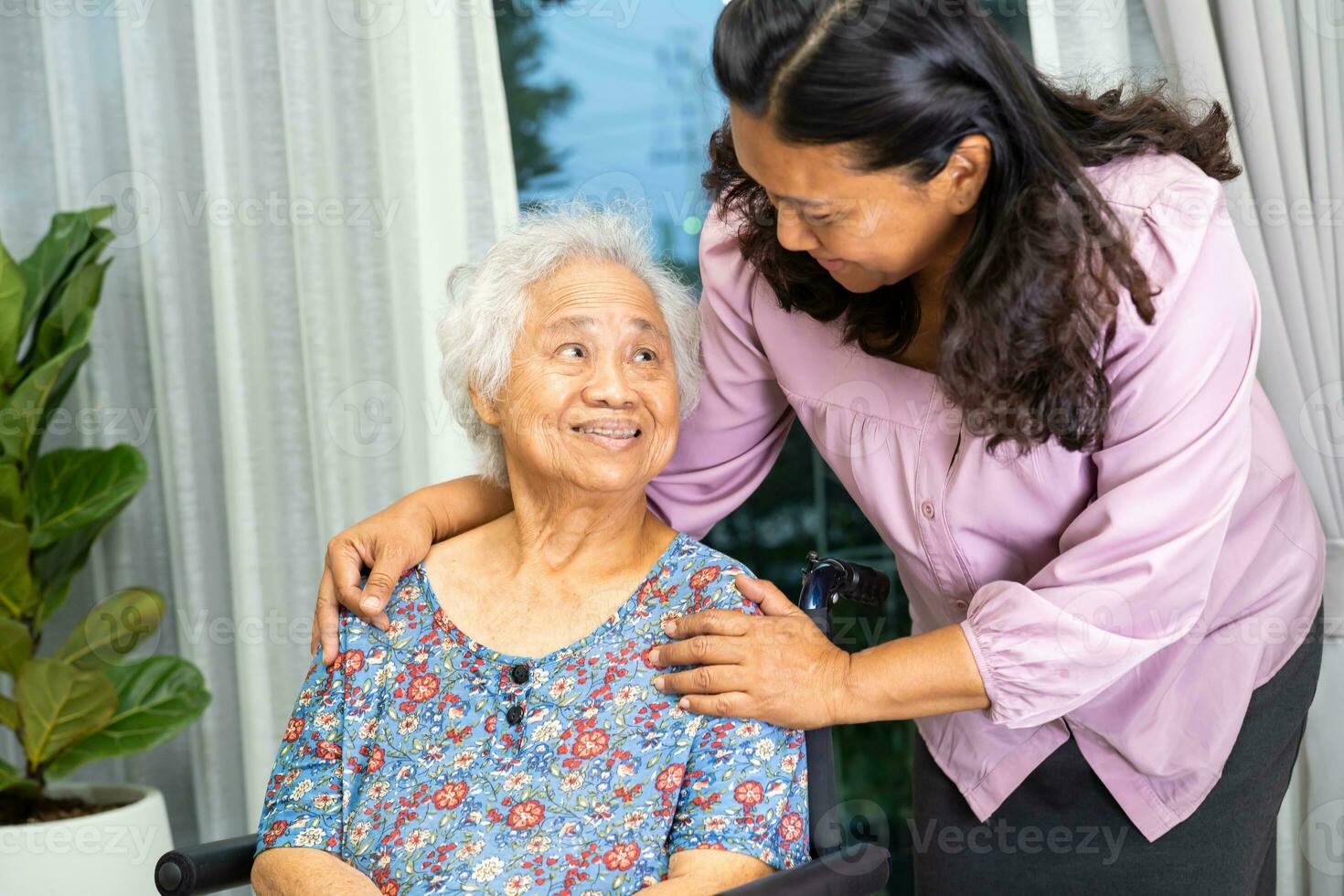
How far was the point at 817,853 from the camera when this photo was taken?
152 cm

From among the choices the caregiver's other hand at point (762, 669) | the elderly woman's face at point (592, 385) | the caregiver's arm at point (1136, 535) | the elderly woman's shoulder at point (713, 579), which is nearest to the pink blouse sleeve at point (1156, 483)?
the caregiver's arm at point (1136, 535)

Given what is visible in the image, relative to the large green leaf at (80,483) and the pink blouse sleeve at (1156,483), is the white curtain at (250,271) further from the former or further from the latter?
the pink blouse sleeve at (1156,483)

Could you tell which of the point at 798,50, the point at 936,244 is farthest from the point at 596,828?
the point at 798,50

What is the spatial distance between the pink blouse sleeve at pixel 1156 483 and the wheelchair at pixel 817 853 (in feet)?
0.88

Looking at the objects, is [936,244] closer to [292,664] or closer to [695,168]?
[695,168]

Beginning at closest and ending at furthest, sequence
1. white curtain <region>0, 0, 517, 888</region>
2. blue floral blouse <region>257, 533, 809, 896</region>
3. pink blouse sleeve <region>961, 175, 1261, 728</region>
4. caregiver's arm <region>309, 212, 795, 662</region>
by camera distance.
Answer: pink blouse sleeve <region>961, 175, 1261, 728</region>
blue floral blouse <region>257, 533, 809, 896</region>
caregiver's arm <region>309, 212, 795, 662</region>
white curtain <region>0, 0, 517, 888</region>

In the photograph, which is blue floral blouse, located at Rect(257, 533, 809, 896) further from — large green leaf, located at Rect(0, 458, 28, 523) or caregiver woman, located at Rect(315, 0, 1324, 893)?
large green leaf, located at Rect(0, 458, 28, 523)

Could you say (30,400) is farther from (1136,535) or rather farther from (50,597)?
(1136,535)

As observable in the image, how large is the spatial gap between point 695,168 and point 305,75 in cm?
92

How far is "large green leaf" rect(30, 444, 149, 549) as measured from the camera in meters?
2.62

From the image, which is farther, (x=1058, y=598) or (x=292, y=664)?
(x=292, y=664)

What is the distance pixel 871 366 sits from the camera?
5.33 feet

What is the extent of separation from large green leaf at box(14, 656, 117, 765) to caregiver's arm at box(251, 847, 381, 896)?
3.48ft

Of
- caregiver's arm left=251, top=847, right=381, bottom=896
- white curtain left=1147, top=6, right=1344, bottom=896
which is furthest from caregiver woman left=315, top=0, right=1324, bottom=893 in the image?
white curtain left=1147, top=6, right=1344, bottom=896
